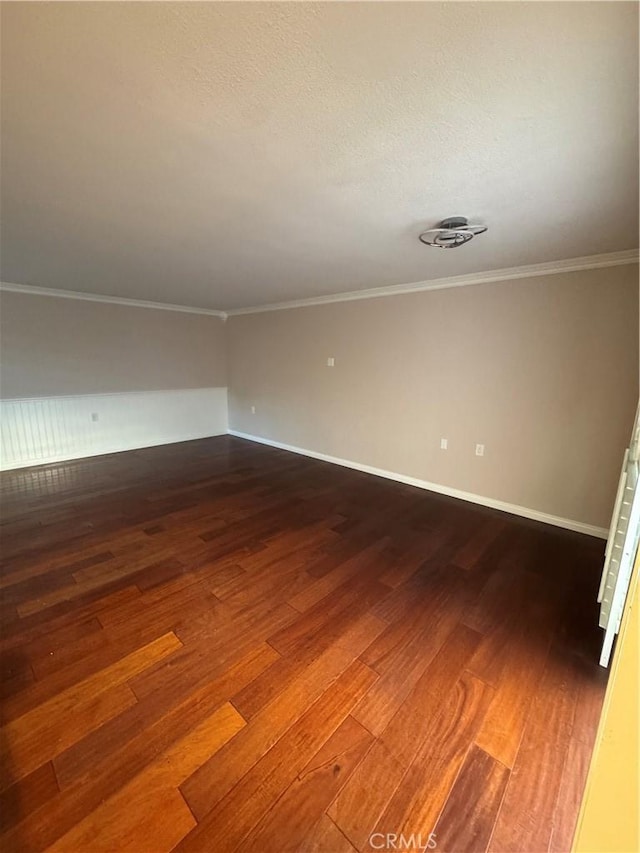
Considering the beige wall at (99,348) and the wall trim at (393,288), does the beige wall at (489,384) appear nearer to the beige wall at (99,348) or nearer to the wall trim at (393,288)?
the wall trim at (393,288)

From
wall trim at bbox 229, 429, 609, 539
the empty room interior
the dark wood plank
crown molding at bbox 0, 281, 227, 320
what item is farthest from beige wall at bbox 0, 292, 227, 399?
the dark wood plank

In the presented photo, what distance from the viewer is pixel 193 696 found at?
1.39 m

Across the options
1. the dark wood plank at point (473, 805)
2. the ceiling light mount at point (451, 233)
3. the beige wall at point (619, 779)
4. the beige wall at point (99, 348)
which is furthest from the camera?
the beige wall at point (99, 348)

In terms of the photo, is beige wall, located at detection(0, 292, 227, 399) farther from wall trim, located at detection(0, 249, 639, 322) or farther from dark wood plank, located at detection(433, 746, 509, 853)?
dark wood plank, located at detection(433, 746, 509, 853)

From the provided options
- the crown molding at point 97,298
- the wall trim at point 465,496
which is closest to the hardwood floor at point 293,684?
the wall trim at point 465,496

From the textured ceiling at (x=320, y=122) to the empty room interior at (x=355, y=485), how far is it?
0.04ft

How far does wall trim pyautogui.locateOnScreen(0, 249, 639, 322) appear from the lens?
2.56 metres

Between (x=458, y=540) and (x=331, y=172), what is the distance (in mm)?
2623

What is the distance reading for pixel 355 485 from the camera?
3830 millimetres

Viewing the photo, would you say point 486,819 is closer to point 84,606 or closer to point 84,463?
point 84,606

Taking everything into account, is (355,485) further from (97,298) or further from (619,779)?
(97,298)

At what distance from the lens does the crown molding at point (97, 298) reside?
3920mm

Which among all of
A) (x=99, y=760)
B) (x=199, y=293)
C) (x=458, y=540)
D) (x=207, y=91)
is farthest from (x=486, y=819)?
(x=199, y=293)

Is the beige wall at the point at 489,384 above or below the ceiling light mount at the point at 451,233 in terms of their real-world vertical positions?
below
